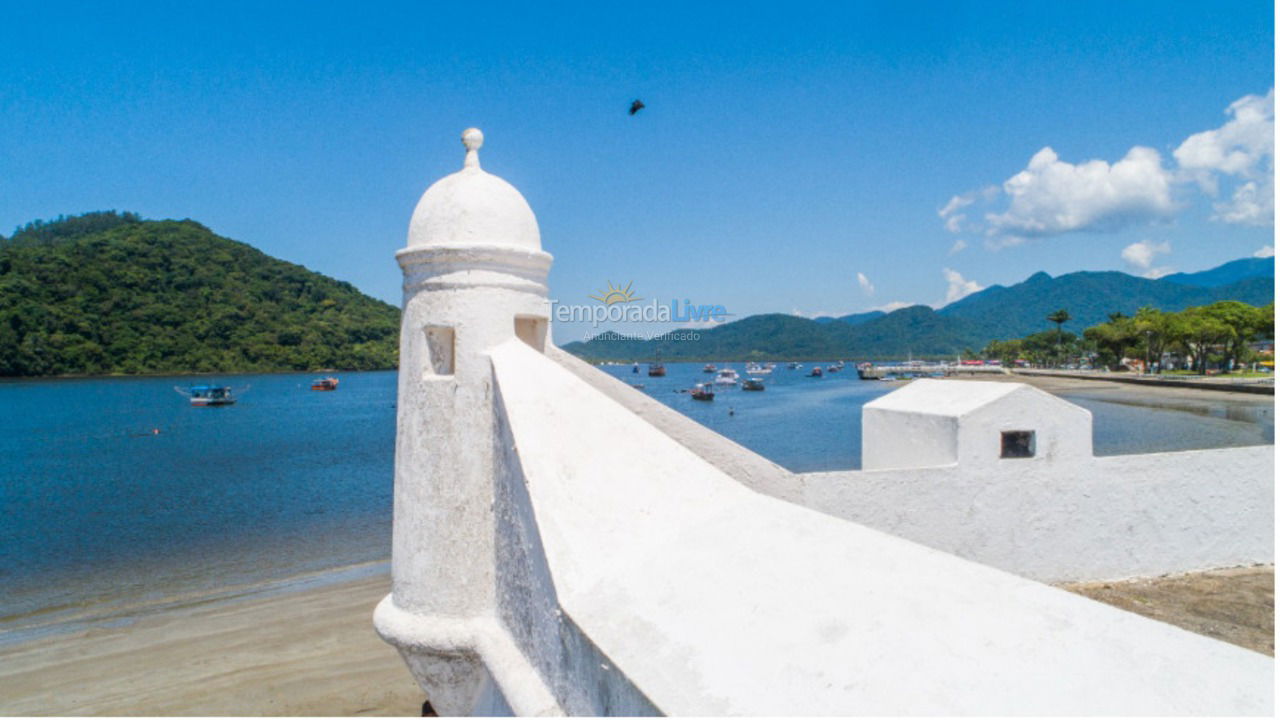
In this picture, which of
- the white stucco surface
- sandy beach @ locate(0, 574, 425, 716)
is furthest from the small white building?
sandy beach @ locate(0, 574, 425, 716)

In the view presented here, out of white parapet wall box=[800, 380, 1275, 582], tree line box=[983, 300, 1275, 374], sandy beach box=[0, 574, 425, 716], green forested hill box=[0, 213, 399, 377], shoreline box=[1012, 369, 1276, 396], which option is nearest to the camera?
A: white parapet wall box=[800, 380, 1275, 582]

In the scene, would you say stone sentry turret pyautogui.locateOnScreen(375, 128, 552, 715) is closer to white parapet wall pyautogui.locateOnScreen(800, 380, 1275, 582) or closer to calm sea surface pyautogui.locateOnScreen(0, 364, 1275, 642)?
white parapet wall pyautogui.locateOnScreen(800, 380, 1275, 582)

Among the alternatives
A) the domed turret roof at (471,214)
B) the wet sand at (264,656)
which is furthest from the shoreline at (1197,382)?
the domed turret roof at (471,214)

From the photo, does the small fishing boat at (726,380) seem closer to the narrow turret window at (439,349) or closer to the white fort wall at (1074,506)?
the white fort wall at (1074,506)

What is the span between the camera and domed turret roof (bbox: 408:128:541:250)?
15.4ft

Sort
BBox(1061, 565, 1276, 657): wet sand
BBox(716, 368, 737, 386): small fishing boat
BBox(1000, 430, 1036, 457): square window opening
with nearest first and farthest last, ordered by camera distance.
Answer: BBox(1061, 565, 1276, 657): wet sand
BBox(1000, 430, 1036, 457): square window opening
BBox(716, 368, 737, 386): small fishing boat

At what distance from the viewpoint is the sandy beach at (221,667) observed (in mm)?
10359

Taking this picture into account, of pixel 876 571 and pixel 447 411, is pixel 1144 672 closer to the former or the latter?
pixel 876 571

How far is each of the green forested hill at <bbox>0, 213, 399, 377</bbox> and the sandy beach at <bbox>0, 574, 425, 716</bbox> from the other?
86194 mm

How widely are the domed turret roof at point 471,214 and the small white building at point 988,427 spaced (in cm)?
589

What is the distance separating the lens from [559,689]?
325 centimetres

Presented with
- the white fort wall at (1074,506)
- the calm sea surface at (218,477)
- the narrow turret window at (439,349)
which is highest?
the narrow turret window at (439,349)

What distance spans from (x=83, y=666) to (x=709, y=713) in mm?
13738

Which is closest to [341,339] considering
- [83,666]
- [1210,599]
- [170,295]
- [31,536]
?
[170,295]
